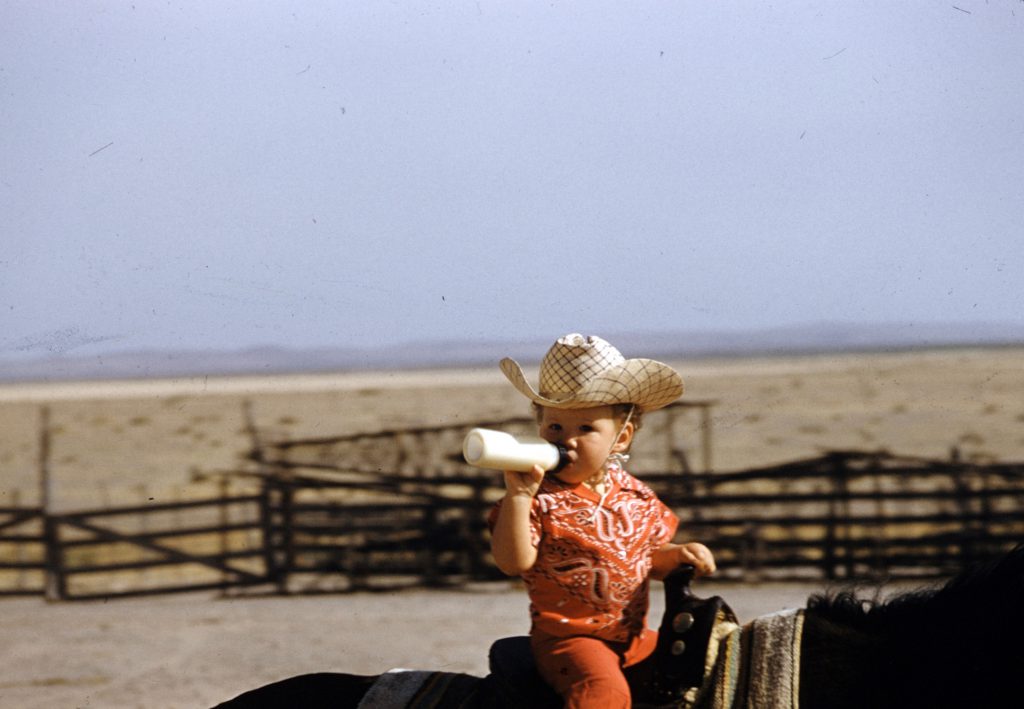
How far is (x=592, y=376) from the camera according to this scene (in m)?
2.63

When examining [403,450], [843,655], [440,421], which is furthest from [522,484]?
[440,421]

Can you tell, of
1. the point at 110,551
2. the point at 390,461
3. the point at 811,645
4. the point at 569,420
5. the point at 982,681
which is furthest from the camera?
the point at 390,461

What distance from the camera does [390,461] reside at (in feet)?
46.3

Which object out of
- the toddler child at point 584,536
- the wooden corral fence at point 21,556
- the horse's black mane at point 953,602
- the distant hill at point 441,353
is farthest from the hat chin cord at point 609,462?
the distant hill at point 441,353

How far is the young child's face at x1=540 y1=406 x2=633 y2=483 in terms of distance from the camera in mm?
2664

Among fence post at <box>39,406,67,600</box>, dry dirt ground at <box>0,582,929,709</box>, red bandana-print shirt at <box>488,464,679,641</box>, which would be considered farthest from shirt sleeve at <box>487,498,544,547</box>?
fence post at <box>39,406,67,600</box>

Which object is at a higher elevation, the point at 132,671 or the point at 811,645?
the point at 811,645

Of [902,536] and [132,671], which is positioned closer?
[132,671]

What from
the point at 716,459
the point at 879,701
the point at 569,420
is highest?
the point at 569,420

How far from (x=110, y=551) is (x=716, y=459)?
12048 millimetres

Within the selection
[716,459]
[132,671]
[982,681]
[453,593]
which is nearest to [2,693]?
[132,671]

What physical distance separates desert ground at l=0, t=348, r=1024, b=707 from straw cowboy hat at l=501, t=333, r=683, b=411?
5.60 meters

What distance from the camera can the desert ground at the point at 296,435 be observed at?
8.41 meters

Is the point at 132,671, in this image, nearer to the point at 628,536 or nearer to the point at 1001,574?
the point at 628,536
